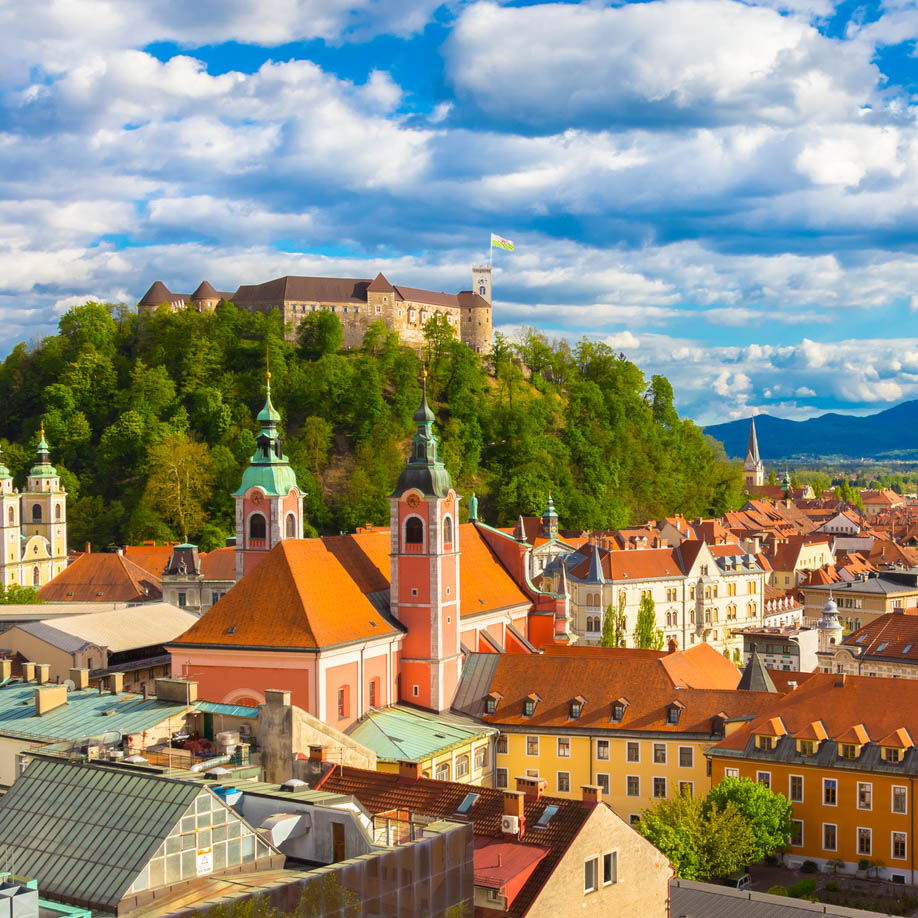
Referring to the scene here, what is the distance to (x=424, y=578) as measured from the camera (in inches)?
2047

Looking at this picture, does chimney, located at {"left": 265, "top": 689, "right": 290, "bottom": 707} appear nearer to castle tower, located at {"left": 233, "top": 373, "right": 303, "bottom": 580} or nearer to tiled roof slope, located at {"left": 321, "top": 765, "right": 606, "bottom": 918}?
tiled roof slope, located at {"left": 321, "top": 765, "right": 606, "bottom": 918}

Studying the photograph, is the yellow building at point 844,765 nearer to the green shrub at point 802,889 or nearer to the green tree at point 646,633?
the green shrub at point 802,889

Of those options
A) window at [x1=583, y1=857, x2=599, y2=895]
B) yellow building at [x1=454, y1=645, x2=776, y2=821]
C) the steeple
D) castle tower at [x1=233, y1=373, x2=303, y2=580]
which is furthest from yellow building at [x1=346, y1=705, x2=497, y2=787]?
window at [x1=583, y1=857, x2=599, y2=895]

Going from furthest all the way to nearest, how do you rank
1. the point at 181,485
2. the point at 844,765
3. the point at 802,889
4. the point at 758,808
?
1. the point at 181,485
2. the point at 844,765
3. the point at 758,808
4. the point at 802,889

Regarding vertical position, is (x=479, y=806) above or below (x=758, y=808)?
above

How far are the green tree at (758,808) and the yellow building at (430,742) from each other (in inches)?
367

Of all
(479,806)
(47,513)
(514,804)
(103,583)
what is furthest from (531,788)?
(47,513)

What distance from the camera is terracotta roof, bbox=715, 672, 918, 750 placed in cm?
4666

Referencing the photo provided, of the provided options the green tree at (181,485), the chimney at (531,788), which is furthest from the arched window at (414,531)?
the green tree at (181,485)

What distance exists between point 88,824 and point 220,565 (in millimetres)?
71567

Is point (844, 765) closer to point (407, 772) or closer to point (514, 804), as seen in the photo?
point (407, 772)

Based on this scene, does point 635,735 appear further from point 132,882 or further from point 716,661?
point 132,882

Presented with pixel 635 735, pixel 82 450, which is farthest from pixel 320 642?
pixel 82 450

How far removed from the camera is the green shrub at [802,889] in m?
41.5
